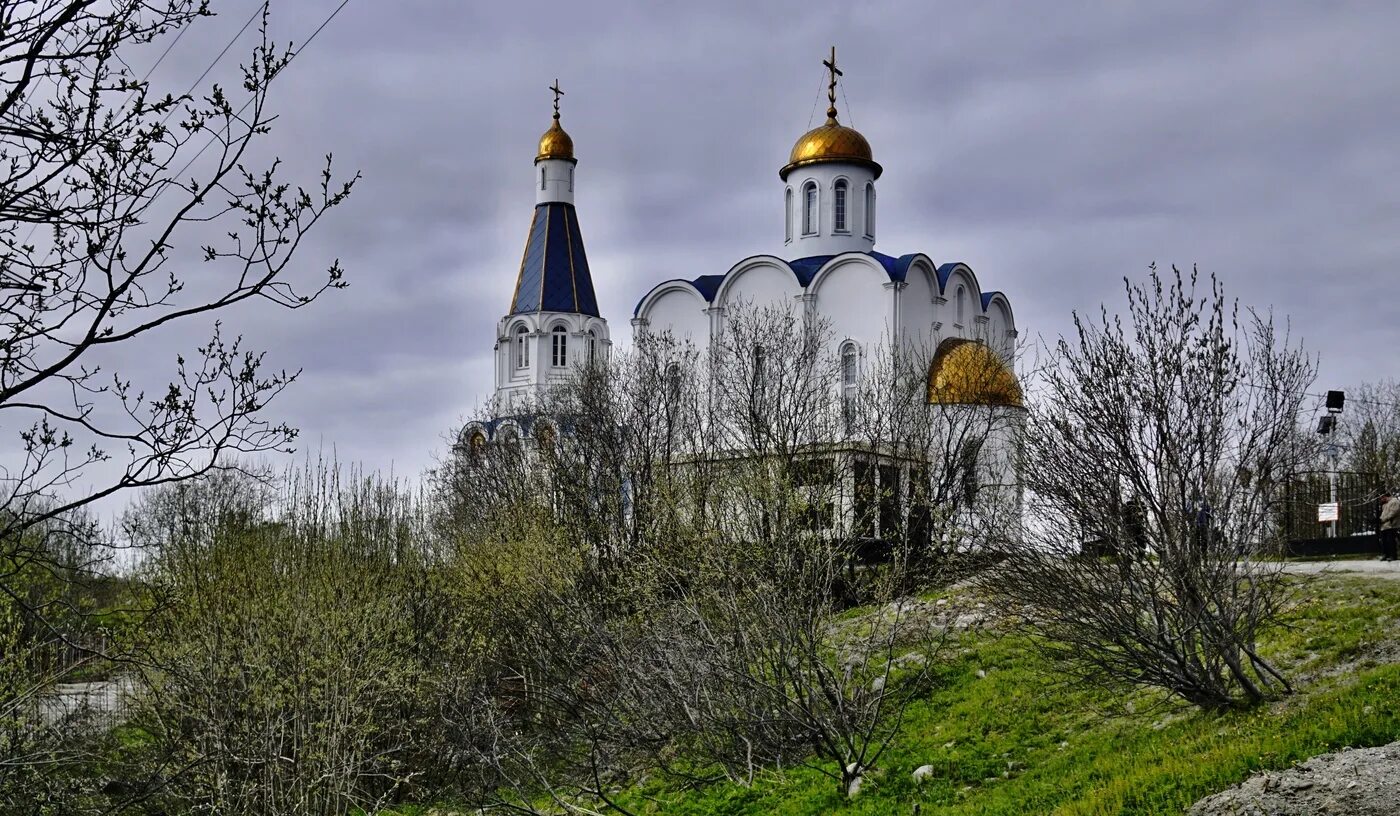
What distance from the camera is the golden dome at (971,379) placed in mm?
22953

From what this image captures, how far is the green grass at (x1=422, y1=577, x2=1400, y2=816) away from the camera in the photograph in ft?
26.2

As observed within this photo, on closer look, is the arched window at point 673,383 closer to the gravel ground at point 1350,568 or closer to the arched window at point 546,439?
the arched window at point 546,439

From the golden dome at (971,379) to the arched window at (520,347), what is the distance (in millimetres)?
14194

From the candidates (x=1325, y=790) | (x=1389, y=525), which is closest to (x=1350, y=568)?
(x=1389, y=525)

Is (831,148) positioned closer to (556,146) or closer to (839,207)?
(839,207)

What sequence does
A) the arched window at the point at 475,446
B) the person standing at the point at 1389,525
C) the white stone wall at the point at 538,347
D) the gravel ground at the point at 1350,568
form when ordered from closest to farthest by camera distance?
the gravel ground at the point at 1350,568
the person standing at the point at 1389,525
the arched window at the point at 475,446
the white stone wall at the point at 538,347

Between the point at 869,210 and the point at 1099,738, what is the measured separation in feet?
70.0

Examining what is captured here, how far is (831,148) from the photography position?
3000 cm

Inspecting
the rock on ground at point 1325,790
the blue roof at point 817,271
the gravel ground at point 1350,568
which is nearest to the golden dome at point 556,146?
the blue roof at point 817,271

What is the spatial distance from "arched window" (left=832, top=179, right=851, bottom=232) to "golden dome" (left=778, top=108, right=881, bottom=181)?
0.60 meters

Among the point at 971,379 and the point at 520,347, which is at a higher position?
the point at 520,347

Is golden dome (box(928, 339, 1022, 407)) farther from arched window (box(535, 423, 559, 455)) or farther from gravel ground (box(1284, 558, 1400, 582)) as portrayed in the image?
arched window (box(535, 423, 559, 455))

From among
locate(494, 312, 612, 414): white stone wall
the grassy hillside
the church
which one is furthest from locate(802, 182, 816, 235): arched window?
the grassy hillside

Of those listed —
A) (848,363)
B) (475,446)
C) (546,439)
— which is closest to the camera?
(546,439)
